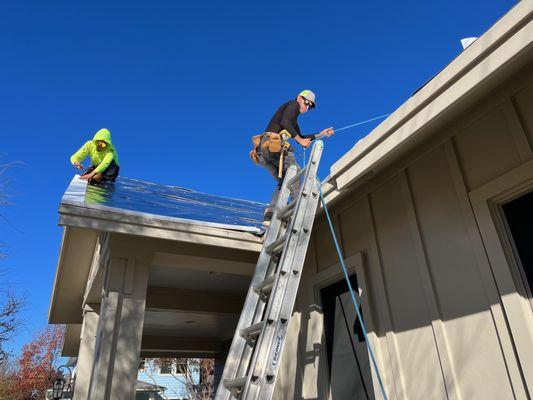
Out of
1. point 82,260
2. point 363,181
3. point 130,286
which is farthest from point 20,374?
point 363,181

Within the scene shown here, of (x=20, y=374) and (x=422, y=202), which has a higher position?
(x=20, y=374)

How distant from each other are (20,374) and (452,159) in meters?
30.5

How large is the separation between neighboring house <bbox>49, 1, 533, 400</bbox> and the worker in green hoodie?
1.60 m

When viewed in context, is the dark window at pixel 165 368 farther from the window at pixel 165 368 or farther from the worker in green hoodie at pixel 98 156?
the worker in green hoodie at pixel 98 156

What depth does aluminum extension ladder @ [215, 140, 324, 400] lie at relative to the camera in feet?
7.09

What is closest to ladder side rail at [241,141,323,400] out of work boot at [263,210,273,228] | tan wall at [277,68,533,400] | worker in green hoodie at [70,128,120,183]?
tan wall at [277,68,533,400]

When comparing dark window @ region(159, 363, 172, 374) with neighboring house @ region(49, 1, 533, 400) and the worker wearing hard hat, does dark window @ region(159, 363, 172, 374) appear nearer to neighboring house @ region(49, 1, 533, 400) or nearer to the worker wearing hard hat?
neighboring house @ region(49, 1, 533, 400)

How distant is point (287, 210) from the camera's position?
10.3 feet

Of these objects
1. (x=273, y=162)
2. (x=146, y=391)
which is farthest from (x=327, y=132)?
(x=146, y=391)

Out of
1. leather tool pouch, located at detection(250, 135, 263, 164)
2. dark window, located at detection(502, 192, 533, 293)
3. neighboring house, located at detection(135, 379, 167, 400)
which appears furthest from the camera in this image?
neighboring house, located at detection(135, 379, 167, 400)

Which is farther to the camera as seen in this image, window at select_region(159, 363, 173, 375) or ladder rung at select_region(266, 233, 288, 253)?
window at select_region(159, 363, 173, 375)

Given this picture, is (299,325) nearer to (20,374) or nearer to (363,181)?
(363,181)

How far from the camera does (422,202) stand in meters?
2.91

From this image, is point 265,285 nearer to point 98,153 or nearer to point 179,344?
point 98,153
